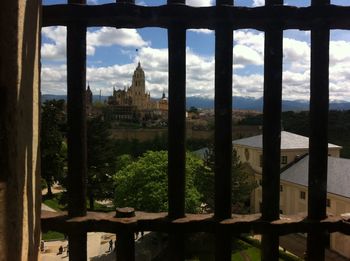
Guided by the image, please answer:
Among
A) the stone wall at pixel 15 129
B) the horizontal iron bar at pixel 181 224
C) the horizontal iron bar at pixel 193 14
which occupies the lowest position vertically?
the horizontal iron bar at pixel 181 224

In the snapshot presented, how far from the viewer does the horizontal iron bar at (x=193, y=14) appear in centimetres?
364

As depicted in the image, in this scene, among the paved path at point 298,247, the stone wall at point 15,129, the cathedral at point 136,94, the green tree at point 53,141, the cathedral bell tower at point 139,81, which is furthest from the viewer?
the cathedral bell tower at point 139,81

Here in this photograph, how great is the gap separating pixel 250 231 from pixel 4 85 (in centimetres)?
229

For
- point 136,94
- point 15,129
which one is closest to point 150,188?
point 15,129

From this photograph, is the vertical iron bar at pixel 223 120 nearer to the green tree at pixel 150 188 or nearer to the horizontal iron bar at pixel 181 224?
the horizontal iron bar at pixel 181 224

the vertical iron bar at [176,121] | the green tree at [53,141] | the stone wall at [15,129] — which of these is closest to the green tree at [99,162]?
the green tree at [53,141]

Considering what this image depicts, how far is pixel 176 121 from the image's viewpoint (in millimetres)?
3719

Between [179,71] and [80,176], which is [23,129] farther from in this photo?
[179,71]

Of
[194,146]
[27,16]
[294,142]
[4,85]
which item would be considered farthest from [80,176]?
[194,146]

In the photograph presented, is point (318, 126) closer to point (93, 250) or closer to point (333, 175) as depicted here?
point (93, 250)

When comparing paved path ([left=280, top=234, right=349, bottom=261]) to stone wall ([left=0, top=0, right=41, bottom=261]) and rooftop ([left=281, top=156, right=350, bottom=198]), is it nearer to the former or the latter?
rooftop ([left=281, top=156, right=350, bottom=198])

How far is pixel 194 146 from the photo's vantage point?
69.5 m

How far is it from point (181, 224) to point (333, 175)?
27.5 metres

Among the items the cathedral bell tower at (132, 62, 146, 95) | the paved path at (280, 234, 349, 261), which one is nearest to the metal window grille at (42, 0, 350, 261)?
the paved path at (280, 234, 349, 261)
